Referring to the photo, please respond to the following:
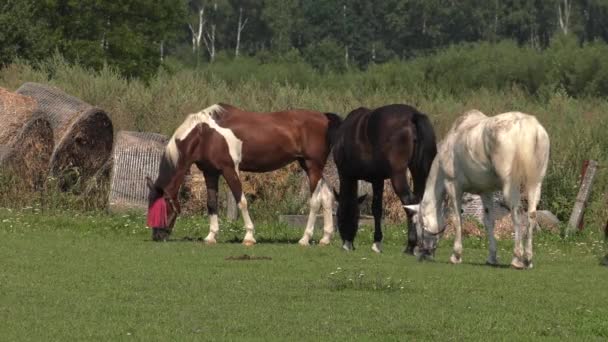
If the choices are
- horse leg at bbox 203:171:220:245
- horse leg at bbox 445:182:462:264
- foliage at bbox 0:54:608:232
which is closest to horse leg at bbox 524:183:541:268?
horse leg at bbox 445:182:462:264

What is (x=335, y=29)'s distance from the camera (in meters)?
123

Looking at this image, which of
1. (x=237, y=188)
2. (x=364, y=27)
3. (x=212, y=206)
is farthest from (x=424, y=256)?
(x=364, y=27)

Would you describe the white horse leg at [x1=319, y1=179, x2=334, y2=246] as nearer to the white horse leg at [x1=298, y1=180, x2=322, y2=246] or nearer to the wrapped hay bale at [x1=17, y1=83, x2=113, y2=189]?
the white horse leg at [x1=298, y1=180, x2=322, y2=246]

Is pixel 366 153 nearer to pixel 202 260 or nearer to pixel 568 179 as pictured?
pixel 202 260

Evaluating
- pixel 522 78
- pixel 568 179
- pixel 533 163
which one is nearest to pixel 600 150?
pixel 568 179

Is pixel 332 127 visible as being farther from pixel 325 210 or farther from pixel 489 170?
pixel 489 170

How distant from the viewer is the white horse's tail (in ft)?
60.7

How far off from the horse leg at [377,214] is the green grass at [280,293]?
0.67 ft

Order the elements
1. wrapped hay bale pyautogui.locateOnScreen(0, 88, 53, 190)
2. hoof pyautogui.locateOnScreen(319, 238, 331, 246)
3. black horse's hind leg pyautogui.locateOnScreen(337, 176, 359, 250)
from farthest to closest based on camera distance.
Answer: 1. wrapped hay bale pyautogui.locateOnScreen(0, 88, 53, 190)
2. hoof pyautogui.locateOnScreen(319, 238, 331, 246)
3. black horse's hind leg pyautogui.locateOnScreen(337, 176, 359, 250)

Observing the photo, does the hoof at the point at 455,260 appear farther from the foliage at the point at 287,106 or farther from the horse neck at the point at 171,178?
the foliage at the point at 287,106

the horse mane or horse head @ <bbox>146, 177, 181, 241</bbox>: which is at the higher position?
the horse mane

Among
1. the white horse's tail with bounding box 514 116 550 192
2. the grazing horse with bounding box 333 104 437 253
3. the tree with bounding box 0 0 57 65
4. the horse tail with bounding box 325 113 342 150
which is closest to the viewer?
the white horse's tail with bounding box 514 116 550 192

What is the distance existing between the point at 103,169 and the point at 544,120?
1177 centimetres

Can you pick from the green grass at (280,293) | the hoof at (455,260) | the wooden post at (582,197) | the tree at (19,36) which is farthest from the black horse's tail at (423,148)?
the tree at (19,36)
